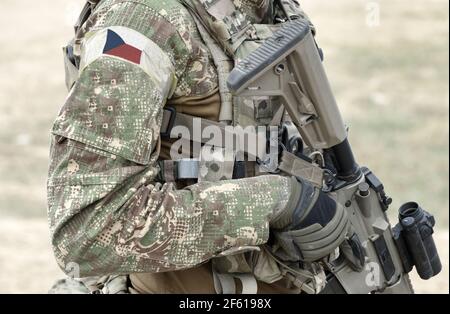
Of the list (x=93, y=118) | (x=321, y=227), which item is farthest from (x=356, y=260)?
(x=93, y=118)

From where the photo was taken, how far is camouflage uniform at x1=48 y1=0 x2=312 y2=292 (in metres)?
2.67

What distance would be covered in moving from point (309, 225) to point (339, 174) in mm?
431

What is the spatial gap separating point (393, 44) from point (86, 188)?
13.2 meters

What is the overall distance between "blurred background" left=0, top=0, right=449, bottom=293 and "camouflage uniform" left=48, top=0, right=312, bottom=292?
14.3 ft

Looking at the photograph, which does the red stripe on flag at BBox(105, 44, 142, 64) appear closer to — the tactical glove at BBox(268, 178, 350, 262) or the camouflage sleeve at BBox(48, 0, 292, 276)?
the camouflage sleeve at BBox(48, 0, 292, 276)

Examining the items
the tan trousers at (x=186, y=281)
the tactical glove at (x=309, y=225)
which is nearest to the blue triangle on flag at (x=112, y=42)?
the tactical glove at (x=309, y=225)

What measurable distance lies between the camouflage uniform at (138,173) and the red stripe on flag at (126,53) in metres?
0.01

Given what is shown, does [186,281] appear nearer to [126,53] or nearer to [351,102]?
[126,53]

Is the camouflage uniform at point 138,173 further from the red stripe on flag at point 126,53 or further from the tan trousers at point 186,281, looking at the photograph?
the tan trousers at point 186,281

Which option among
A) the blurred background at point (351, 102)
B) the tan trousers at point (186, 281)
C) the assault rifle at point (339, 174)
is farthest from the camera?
the blurred background at point (351, 102)

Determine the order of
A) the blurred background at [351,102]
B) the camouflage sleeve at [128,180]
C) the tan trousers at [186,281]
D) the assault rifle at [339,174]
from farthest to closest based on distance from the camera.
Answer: the blurred background at [351,102], the tan trousers at [186,281], the assault rifle at [339,174], the camouflage sleeve at [128,180]

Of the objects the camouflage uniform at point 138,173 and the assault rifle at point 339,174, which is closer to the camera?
the camouflage uniform at point 138,173

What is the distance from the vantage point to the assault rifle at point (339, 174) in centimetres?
282
